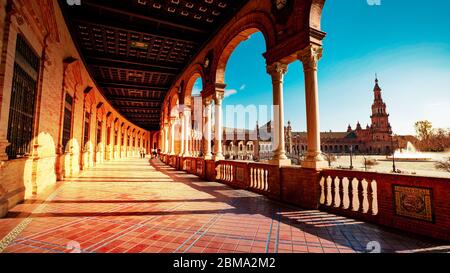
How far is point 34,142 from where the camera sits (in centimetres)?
611

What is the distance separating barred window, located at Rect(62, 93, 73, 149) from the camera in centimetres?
964

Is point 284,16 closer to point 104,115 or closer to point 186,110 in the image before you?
point 186,110

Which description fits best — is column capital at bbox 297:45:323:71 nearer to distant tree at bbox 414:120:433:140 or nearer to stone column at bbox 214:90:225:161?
stone column at bbox 214:90:225:161

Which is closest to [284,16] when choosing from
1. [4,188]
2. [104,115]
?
[4,188]

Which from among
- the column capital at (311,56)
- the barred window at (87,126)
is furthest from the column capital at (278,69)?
the barred window at (87,126)

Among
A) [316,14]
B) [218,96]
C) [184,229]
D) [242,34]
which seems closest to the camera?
[184,229]

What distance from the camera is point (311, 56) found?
17.7ft

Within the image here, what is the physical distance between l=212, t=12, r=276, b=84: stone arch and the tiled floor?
202 inches

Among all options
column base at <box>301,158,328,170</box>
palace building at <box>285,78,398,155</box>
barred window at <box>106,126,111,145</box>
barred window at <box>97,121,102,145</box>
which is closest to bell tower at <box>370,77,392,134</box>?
palace building at <box>285,78,398,155</box>

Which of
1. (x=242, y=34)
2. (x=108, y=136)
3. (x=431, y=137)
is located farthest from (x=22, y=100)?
(x=431, y=137)

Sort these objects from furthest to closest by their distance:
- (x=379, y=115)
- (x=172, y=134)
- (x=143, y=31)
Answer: (x=379, y=115) → (x=172, y=134) → (x=143, y=31)

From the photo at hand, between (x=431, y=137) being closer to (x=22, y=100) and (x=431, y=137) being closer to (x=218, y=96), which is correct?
A: (x=218, y=96)

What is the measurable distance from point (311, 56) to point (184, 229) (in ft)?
16.4

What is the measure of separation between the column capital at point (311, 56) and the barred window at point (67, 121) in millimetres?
10052
